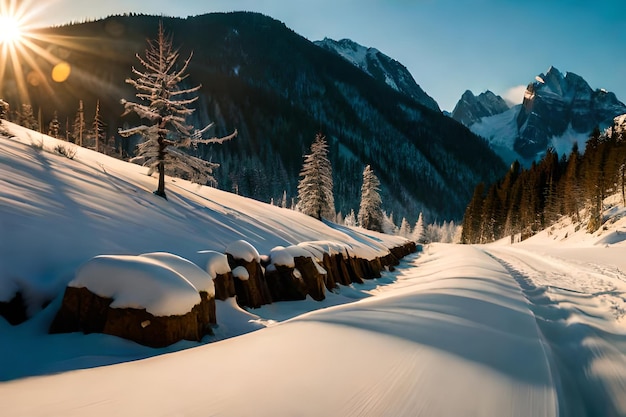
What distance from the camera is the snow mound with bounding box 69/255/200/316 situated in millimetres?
4836

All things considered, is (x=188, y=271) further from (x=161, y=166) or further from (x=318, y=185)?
(x=318, y=185)

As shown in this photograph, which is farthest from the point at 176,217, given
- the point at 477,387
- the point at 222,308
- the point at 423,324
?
the point at 477,387

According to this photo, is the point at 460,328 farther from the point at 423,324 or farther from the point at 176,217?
the point at 176,217

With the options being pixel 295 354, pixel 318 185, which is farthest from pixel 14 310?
pixel 318 185

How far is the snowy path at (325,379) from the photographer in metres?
2.34

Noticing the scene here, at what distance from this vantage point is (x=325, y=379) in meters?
2.67

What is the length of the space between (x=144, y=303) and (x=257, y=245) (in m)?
8.26

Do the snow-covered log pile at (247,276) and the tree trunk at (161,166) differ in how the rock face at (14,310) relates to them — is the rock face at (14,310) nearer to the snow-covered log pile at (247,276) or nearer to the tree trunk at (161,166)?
the snow-covered log pile at (247,276)

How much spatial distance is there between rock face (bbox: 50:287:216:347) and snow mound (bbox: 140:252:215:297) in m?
0.85

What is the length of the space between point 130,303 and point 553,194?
2749 inches

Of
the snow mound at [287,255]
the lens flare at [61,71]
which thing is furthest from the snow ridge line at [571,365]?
the lens flare at [61,71]

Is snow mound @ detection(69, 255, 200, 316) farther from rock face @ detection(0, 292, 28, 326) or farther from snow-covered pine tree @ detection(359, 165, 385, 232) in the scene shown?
snow-covered pine tree @ detection(359, 165, 385, 232)

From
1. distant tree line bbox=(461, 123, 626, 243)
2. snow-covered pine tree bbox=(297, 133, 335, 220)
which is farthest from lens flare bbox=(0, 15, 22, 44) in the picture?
distant tree line bbox=(461, 123, 626, 243)

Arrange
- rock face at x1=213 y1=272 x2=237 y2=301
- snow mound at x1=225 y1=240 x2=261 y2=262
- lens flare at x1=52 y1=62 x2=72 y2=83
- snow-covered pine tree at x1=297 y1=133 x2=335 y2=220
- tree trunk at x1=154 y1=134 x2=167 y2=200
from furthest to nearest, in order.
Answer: lens flare at x1=52 y1=62 x2=72 y2=83, snow-covered pine tree at x1=297 y1=133 x2=335 y2=220, tree trunk at x1=154 y1=134 x2=167 y2=200, snow mound at x1=225 y1=240 x2=261 y2=262, rock face at x1=213 y1=272 x2=237 y2=301
